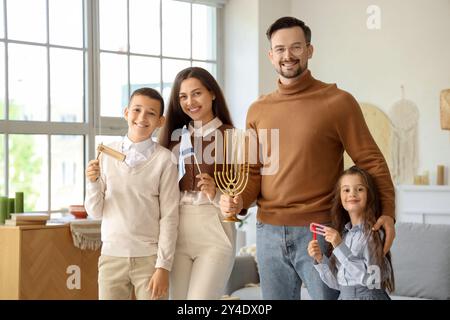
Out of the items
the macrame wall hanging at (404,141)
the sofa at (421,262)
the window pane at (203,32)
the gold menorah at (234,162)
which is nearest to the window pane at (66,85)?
the window pane at (203,32)

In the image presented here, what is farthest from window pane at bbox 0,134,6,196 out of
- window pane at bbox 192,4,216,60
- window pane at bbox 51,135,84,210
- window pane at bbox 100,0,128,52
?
window pane at bbox 192,4,216,60

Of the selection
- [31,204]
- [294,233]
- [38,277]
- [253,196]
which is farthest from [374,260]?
[31,204]

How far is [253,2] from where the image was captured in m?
6.48

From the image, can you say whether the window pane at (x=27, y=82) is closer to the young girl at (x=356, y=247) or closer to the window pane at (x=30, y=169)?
the window pane at (x=30, y=169)

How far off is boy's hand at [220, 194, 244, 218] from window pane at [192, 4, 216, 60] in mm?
4055

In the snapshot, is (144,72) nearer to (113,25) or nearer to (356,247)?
(113,25)

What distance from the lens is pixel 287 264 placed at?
8.79 feet

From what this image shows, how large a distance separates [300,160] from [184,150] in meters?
0.40

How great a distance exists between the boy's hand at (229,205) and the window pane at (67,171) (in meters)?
3.16

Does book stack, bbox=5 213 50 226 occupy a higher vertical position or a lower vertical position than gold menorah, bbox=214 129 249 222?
lower

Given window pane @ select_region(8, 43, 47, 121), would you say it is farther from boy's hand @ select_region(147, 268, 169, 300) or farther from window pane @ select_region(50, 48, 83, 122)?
boy's hand @ select_region(147, 268, 169, 300)

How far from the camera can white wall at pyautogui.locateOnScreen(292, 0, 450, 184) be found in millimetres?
6016

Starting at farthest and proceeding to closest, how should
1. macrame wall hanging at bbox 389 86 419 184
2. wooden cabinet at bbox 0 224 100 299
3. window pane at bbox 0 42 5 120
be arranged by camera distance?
macrame wall hanging at bbox 389 86 419 184, window pane at bbox 0 42 5 120, wooden cabinet at bbox 0 224 100 299
